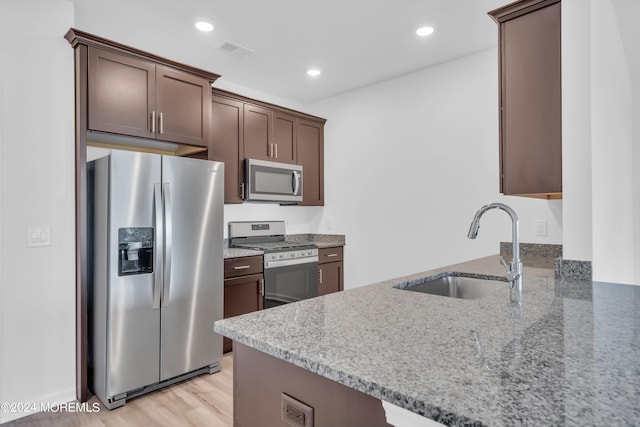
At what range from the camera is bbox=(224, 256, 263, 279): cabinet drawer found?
309cm

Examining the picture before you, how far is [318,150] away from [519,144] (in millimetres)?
2757

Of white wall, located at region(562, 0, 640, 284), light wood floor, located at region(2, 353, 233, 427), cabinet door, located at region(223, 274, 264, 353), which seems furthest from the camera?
cabinet door, located at region(223, 274, 264, 353)

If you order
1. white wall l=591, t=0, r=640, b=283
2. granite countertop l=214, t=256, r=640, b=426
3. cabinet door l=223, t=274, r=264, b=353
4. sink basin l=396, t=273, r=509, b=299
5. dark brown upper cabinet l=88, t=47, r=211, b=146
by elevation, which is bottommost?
cabinet door l=223, t=274, r=264, b=353

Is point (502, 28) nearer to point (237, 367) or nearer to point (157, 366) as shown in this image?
point (237, 367)

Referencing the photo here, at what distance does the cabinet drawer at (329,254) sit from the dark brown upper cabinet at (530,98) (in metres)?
2.27

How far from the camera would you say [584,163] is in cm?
148

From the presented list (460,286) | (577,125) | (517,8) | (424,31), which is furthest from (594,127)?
(424,31)

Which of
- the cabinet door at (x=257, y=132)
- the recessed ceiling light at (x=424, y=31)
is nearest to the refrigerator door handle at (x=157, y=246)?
the cabinet door at (x=257, y=132)

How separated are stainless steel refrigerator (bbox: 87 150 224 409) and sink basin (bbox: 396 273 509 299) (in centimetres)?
168

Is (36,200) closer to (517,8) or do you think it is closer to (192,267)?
(192,267)

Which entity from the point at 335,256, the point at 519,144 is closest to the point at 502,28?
the point at 519,144

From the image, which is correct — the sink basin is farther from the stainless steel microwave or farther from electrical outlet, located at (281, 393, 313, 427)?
the stainless steel microwave

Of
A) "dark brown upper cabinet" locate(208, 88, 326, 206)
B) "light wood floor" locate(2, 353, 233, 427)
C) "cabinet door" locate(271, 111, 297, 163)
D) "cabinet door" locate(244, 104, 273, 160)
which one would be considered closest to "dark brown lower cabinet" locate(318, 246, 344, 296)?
"dark brown upper cabinet" locate(208, 88, 326, 206)

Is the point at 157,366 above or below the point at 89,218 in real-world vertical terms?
below
